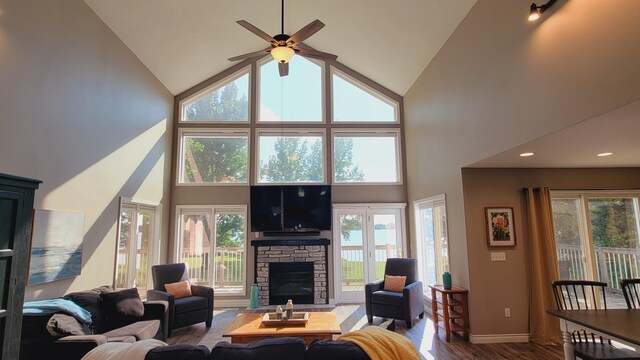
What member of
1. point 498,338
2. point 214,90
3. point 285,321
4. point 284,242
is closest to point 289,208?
point 284,242

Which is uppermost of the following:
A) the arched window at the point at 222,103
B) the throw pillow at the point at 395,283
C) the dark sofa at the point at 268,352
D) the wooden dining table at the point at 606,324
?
the arched window at the point at 222,103

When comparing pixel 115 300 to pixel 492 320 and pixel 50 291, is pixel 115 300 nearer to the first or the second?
pixel 50 291

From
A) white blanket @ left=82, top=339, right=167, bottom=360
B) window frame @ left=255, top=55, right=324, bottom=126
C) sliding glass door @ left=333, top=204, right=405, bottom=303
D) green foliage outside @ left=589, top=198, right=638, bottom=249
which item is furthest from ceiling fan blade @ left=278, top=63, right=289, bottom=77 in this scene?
green foliage outside @ left=589, top=198, right=638, bottom=249

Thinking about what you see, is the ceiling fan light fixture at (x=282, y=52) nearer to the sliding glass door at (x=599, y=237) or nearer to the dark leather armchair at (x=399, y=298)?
the dark leather armchair at (x=399, y=298)

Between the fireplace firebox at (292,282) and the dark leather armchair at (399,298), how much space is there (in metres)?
1.70

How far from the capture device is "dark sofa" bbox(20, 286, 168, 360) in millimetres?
2961

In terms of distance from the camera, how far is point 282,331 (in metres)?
3.84

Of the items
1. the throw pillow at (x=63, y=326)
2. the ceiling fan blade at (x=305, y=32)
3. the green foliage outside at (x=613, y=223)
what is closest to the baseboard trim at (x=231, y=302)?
the throw pillow at (x=63, y=326)

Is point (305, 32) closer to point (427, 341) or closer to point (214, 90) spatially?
point (427, 341)

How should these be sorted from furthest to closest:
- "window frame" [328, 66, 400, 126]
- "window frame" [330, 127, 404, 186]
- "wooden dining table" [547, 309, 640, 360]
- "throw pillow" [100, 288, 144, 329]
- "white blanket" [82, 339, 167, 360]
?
"window frame" [328, 66, 400, 126]
"window frame" [330, 127, 404, 186]
"throw pillow" [100, 288, 144, 329]
"wooden dining table" [547, 309, 640, 360]
"white blanket" [82, 339, 167, 360]

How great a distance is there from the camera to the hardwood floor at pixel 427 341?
4125 millimetres

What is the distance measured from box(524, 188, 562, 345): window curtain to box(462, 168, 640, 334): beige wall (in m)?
0.09

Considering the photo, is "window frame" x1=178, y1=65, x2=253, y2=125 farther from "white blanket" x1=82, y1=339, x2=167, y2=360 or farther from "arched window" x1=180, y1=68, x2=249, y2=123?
"white blanket" x1=82, y1=339, x2=167, y2=360

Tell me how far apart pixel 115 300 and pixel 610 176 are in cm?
708
